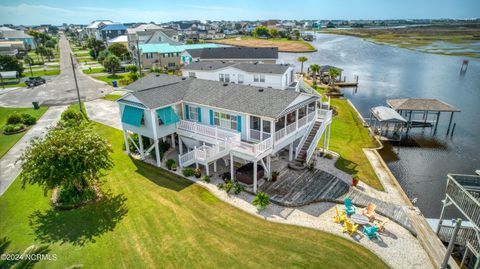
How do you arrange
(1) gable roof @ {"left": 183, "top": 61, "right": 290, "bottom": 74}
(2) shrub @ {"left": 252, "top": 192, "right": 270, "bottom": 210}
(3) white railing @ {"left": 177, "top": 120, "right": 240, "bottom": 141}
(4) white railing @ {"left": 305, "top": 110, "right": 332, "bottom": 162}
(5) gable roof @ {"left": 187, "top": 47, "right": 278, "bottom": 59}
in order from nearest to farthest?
(2) shrub @ {"left": 252, "top": 192, "right": 270, "bottom": 210} < (3) white railing @ {"left": 177, "top": 120, "right": 240, "bottom": 141} < (4) white railing @ {"left": 305, "top": 110, "right": 332, "bottom": 162} < (1) gable roof @ {"left": 183, "top": 61, "right": 290, "bottom": 74} < (5) gable roof @ {"left": 187, "top": 47, "right": 278, "bottom": 59}

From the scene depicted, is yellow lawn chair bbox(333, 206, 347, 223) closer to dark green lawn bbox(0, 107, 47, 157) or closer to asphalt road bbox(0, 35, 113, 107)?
dark green lawn bbox(0, 107, 47, 157)

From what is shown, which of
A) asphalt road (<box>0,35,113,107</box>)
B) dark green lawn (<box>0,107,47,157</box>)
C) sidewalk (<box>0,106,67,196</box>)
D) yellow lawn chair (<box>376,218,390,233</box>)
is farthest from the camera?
asphalt road (<box>0,35,113,107</box>)

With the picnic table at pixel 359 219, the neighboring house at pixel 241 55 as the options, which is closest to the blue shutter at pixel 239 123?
the picnic table at pixel 359 219

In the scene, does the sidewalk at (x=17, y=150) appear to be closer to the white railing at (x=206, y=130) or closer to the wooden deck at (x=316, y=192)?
the white railing at (x=206, y=130)

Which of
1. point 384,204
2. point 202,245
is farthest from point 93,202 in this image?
point 384,204

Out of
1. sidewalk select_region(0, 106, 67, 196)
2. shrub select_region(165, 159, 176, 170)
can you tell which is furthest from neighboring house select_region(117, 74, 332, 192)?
sidewalk select_region(0, 106, 67, 196)

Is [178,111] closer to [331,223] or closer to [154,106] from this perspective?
[154,106]
